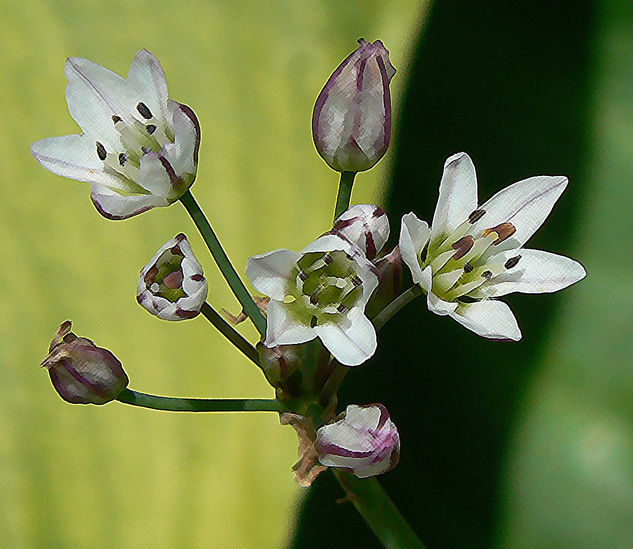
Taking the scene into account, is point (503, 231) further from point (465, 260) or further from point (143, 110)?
point (143, 110)

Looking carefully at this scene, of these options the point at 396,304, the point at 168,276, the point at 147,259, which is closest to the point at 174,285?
the point at 168,276

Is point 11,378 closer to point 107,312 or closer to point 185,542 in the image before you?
point 107,312

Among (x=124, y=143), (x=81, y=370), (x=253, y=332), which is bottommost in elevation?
(x=253, y=332)

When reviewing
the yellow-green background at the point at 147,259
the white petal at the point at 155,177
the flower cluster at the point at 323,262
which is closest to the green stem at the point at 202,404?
the flower cluster at the point at 323,262

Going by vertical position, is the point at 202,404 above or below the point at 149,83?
below

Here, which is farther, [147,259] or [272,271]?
[147,259]
